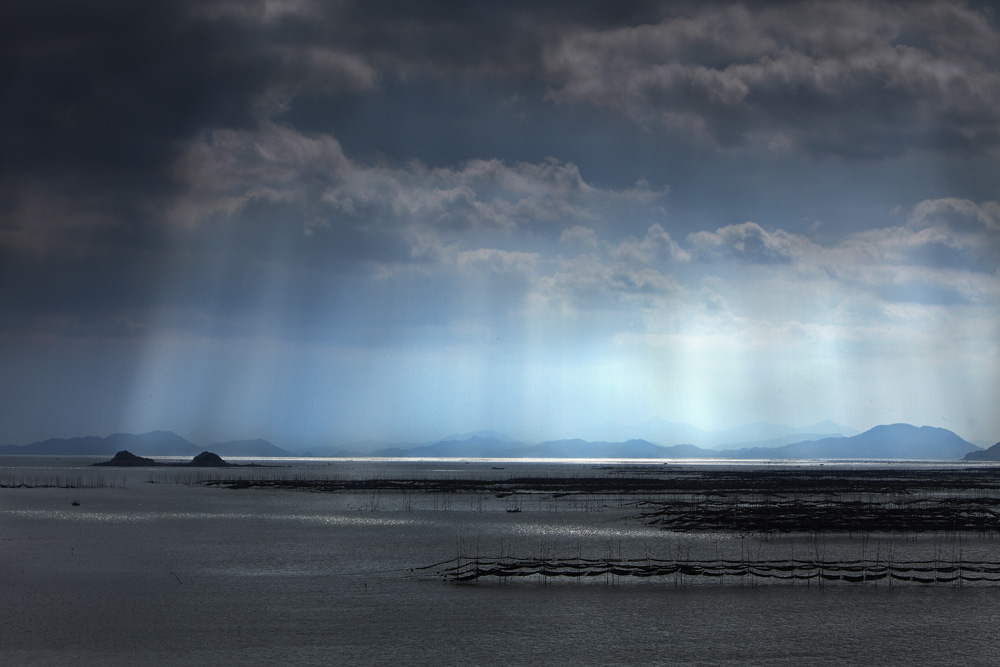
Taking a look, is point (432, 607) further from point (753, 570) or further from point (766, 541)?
point (766, 541)

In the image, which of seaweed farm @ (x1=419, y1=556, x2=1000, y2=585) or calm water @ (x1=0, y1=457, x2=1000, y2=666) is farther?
seaweed farm @ (x1=419, y1=556, x2=1000, y2=585)

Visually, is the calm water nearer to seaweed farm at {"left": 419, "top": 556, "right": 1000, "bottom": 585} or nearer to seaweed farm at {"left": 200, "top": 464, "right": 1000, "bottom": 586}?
seaweed farm at {"left": 200, "top": 464, "right": 1000, "bottom": 586}

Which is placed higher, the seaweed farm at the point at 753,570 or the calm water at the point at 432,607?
the seaweed farm at the point at 753,570

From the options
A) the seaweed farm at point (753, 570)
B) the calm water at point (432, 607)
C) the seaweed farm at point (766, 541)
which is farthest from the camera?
the seaweed farm at point (766, 541)

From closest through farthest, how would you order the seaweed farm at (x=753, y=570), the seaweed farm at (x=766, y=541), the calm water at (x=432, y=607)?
the calm water at (x=432, y=607) < the seaweed farm at (x=753, y=570) < the seaweed farm at (x=766, y=541)

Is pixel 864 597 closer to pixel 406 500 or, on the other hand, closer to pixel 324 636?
pixel 324 636

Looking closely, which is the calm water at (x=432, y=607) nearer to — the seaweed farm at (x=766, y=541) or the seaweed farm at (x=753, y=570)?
the seaweed farm at (x=766, y=541)

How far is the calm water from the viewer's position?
77.6ft

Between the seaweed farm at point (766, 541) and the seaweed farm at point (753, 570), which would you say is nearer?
the seaweed farm at point (753, 570)

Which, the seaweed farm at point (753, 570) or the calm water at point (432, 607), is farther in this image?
the seaweed farm at point (753, 570)

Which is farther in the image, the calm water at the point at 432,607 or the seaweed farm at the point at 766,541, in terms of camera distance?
the seaweed farm at the point at 766,541

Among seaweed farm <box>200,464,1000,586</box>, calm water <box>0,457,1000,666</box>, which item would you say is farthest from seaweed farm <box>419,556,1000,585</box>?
calm water <box>0,457,1000,666</box>

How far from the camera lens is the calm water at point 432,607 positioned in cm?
2364

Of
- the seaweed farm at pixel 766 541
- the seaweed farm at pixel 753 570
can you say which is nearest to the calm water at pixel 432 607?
the seaweed farm at pixel 766 541
